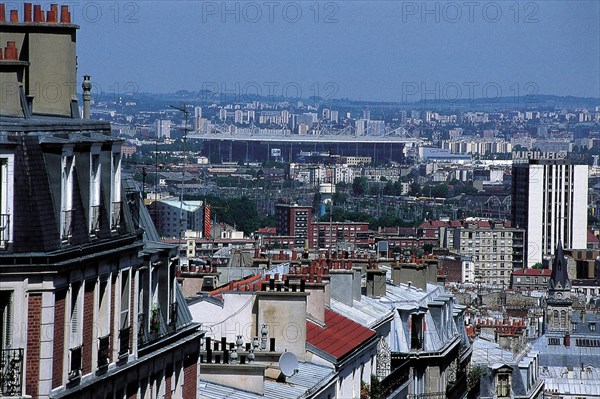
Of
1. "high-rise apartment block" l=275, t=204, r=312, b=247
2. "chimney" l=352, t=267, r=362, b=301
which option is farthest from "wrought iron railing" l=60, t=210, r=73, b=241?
"high-rise apartment block" l=275, t=204, r=312, b=247

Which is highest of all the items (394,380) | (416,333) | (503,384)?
(416,333)

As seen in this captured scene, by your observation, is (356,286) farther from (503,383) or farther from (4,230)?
(4,230)

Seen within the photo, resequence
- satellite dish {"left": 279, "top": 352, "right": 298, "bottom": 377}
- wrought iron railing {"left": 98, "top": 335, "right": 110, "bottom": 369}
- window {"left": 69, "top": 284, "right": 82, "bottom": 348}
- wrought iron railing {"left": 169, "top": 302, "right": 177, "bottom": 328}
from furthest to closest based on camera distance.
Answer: satellite dish {"left": 279, "top": 352, "right": 298, "bottom": 377} → wrought iron railing {"left": 169, "top": 302, "right": 177, "bottom": 328} → wrought iron railing {"left": 98, "top": 335, "right": 110, "bottom": 369} → window {"left": 69, "top": 284, "right": 82, "bottom": 348}

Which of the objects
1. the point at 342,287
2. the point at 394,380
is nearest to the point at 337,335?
the point at 394,380

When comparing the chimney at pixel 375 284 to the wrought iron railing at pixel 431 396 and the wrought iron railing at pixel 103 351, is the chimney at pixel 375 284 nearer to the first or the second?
the wrought iron railing at pixel 431 396

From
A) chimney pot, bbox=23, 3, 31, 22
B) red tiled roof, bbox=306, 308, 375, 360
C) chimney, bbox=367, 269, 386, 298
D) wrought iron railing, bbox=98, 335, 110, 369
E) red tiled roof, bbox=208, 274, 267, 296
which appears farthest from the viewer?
chimney, bbox=367, 269, 386, 298

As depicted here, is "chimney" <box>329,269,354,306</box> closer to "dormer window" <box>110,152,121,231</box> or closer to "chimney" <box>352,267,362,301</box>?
"chimney" <box>352,267,362,301</box>

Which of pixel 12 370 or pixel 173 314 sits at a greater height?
pixel 173 314
